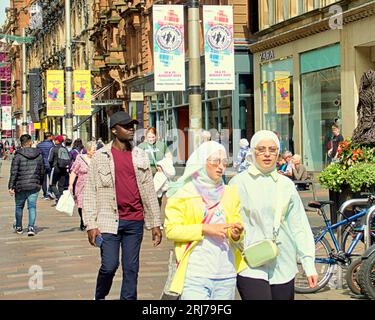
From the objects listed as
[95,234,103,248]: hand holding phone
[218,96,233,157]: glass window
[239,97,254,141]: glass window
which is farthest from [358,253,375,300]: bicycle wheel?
[239,97,254,141]: glass window

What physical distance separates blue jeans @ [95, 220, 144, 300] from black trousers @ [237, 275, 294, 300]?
2.01 meters

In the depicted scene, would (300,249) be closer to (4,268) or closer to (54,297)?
(54,297)

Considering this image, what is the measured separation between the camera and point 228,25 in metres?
18.5

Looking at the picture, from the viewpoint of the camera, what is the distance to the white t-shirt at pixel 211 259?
522cm

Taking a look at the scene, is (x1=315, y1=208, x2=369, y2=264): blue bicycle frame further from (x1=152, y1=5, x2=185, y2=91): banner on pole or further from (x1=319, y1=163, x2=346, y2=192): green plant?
(x1=152, y1=5, x2=185, y2=91): banner on pole

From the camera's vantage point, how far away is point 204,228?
5.20 metres

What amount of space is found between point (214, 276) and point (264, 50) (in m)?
25.6

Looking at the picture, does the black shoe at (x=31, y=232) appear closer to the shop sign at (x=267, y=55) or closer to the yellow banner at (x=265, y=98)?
the shop sign at (x=267, y=55)

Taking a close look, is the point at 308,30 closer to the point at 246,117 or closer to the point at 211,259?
the point at 246,117

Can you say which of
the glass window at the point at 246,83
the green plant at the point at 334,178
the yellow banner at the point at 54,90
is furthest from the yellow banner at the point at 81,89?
the green plant at the point at 334,178

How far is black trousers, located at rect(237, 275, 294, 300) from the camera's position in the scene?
5.33m

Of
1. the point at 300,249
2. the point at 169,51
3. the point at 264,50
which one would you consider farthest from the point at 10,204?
the point at 300,249

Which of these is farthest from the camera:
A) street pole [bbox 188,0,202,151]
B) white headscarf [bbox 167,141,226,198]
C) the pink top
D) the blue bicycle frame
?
street pole [bbox 188,0,202,151]

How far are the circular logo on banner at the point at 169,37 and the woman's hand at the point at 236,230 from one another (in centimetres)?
1230
